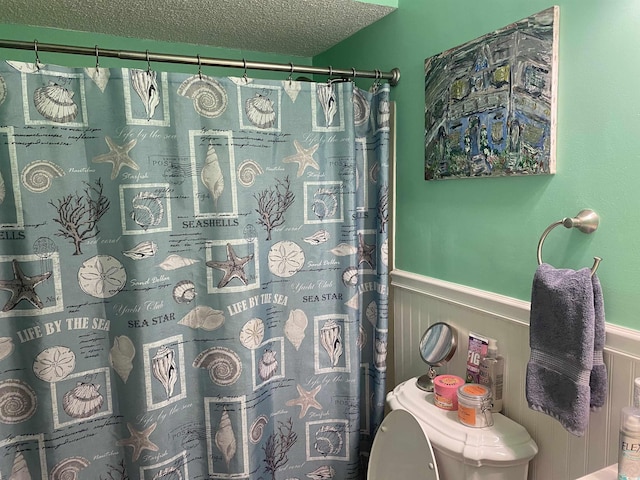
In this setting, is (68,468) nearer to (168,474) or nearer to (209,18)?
(168,474)

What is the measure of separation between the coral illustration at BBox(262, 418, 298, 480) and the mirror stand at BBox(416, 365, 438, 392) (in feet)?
1.78

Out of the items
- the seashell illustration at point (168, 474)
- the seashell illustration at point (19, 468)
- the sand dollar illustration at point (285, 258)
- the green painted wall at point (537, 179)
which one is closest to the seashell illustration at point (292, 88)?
the green painted wall at point (537, 179)

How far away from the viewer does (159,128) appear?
4.87ft

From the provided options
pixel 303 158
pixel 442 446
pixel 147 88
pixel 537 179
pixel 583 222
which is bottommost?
pixel 442 446

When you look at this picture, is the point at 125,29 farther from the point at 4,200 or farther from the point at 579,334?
the point at 579,334

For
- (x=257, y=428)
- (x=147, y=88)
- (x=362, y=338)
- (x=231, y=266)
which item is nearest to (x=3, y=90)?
(x=147, y=88)

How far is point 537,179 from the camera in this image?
1.25 metres

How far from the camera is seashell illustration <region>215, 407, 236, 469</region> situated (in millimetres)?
1632

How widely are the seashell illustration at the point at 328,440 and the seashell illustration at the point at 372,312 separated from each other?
0.45 m

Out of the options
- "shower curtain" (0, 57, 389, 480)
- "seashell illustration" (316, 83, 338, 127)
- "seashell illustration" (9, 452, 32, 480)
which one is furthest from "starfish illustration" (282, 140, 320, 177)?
"seashell illustration" (9, 452, 32, 480)

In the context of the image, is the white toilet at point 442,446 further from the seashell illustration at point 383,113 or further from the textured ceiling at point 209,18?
the textured ceiling at point 209,18

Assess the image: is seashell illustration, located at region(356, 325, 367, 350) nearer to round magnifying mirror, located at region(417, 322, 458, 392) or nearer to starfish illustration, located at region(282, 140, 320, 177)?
round magnifying mirror, located at region(417, 322, 458, 392)

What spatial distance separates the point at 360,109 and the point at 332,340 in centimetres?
90

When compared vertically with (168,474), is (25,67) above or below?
above
